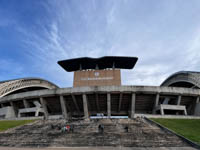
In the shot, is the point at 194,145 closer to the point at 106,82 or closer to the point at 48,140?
the point at 48,140

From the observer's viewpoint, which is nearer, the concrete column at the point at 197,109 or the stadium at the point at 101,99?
the stadium at the point at 101,99

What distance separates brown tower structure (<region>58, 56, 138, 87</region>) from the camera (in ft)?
109

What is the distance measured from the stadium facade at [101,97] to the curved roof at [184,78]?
1.71 ft

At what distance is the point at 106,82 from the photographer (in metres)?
32.9

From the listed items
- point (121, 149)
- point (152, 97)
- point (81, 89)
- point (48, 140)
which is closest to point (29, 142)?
point (48, 140)

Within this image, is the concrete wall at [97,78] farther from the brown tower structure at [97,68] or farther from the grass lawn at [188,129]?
the grass lawn at [188,129]

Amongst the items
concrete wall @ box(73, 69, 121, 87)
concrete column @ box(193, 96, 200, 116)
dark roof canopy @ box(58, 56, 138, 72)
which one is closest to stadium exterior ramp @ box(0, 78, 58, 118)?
concrete wall @ box(73, 69, 121, 87)

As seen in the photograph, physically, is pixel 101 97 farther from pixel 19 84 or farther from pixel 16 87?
pixel 19 84

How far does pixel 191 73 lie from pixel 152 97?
77.6 feet

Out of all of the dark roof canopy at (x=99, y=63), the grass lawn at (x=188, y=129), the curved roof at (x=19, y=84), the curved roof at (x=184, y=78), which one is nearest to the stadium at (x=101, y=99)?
the dark roof canopy at (x=99, y=63)

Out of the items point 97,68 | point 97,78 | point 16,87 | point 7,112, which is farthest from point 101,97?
point 16,87

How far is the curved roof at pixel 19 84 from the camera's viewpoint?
42.3 m

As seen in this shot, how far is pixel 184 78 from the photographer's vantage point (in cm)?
4428

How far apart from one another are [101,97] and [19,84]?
33.3m
